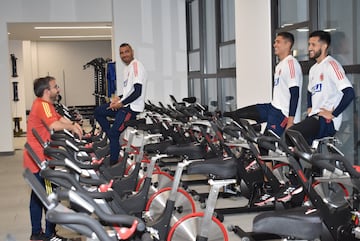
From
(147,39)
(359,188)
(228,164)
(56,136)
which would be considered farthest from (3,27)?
(359,188)

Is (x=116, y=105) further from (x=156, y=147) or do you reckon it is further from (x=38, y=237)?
(x=38, y=237)

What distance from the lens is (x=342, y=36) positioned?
16.0 ft

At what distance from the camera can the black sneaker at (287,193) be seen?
3889 mm

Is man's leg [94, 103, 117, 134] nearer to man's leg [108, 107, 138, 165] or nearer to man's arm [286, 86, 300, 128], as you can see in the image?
man's leg [108, 107, 138, 165]

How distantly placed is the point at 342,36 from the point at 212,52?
4038 mm

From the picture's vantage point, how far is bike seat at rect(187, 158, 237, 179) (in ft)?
12.0

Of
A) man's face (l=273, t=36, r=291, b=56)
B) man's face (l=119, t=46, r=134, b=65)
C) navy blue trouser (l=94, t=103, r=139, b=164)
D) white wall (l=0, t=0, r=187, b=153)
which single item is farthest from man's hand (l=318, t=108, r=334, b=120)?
white wall (l=0, t=0, r=187, b=153)

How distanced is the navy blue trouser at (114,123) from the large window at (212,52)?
68.3 inches

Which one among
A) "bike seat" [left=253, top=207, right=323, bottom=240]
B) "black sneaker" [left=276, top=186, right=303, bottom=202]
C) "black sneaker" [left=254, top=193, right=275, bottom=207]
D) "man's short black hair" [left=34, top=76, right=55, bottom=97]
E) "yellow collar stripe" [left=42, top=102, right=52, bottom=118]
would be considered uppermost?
"man's short black hair" [left=34, top=76, right=55, bottom=97]

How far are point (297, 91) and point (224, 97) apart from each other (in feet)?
10.9

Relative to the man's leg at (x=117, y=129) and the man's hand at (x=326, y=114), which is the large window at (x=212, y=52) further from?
the man's hand at (x=326, y=114)

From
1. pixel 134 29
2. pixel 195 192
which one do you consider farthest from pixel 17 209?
pixel 134 29

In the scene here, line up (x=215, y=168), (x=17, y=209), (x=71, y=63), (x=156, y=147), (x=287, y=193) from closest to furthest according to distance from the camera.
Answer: (x=215, y=168) → (x=287, y=193) → (x=156, y=147) → (x=17, y=209) → (x=71, y=63)

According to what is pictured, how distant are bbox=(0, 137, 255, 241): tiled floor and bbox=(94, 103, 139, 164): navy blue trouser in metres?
1.14
